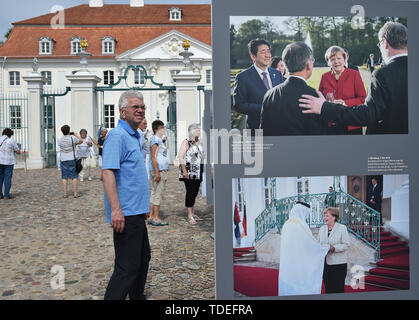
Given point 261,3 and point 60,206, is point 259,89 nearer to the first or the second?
point 261,3

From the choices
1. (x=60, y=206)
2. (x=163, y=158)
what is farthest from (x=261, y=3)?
(x=60, y=206)

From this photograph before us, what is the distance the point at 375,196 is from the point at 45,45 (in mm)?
40576

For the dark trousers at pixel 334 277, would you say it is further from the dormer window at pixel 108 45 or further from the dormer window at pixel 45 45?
the dormer window at pixel 45 45

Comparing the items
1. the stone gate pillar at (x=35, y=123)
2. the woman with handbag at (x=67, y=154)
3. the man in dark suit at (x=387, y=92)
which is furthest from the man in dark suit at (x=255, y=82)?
the stone gate pillar at (x=35, y=123)

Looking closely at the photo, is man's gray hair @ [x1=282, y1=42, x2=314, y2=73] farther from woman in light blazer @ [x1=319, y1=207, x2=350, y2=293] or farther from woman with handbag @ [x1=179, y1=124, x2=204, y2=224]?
woman with handbag @ [x1=179, y1=124, x2=204, y2=224]

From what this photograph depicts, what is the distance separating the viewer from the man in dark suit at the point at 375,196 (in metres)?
3.27

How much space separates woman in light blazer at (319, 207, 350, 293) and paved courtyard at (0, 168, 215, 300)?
1.21 m

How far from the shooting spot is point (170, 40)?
35.7 metres

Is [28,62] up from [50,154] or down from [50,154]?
up

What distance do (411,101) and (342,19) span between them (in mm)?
803

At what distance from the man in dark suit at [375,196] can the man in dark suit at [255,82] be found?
981mm

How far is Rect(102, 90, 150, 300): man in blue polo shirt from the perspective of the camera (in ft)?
10.4

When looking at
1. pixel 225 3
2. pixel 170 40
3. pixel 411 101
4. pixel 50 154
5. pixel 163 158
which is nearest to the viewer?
pixel 225 3

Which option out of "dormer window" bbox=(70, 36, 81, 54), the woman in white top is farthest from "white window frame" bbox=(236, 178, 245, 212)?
"dormer window" bbox=(70, 36, 81, 54)
